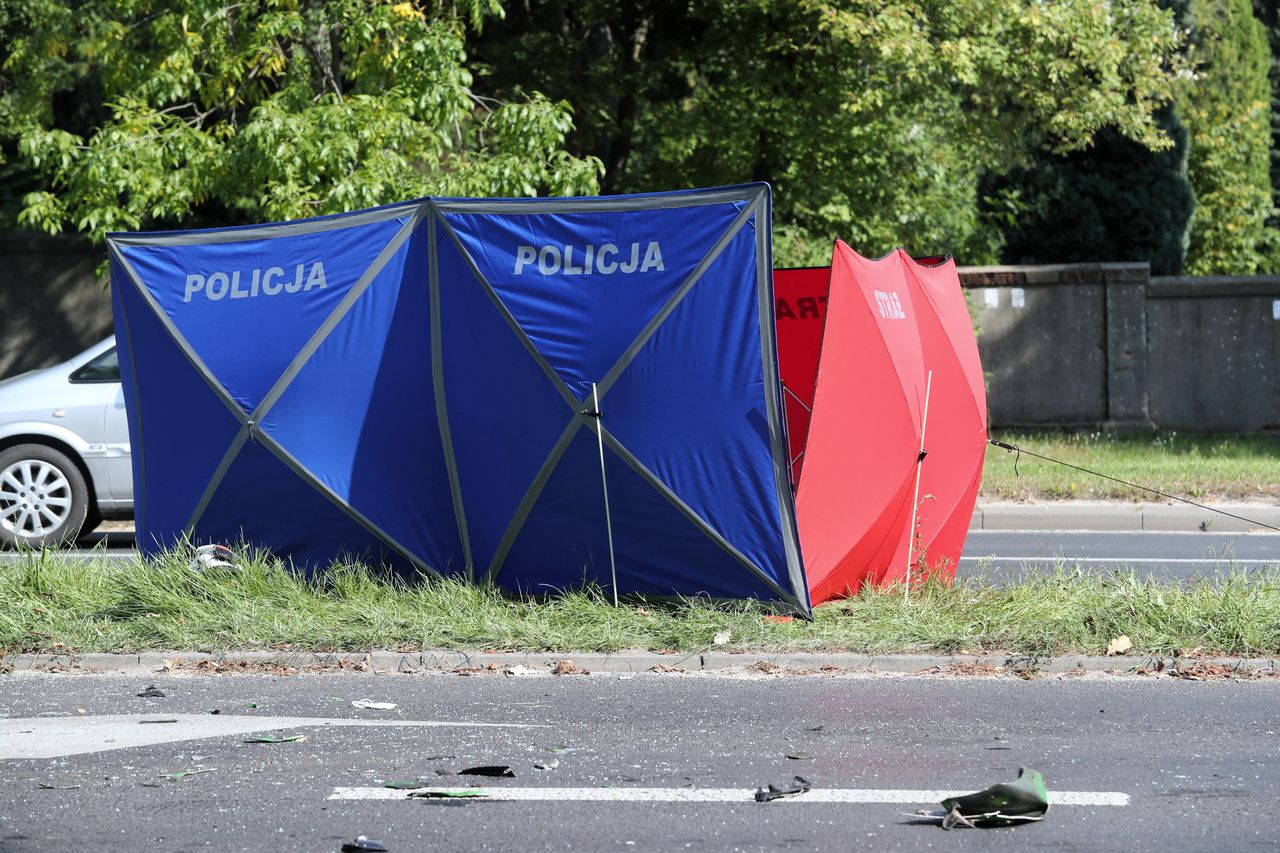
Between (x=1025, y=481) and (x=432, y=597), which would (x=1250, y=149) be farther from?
(x=432, y=597)

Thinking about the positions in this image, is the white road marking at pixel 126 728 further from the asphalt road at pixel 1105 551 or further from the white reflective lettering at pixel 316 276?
the asphalt road at pixel 1105 551

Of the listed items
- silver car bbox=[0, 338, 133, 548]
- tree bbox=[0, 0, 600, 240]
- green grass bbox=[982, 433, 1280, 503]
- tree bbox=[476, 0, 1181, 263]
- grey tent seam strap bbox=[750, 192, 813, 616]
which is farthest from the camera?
tree bbox=[476, 0, 1181, 263]

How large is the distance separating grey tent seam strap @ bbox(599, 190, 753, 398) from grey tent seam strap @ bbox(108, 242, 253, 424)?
218 cm

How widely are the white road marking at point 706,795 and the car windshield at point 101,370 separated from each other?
23.9 ft

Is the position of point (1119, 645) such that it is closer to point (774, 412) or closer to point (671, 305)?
point (774, 412)

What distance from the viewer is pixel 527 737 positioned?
19.9 feet

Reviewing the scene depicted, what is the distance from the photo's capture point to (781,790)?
17.3 feet

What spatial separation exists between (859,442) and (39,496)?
21.5 ft

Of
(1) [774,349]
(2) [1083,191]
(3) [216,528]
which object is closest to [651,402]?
(1) [774,349]

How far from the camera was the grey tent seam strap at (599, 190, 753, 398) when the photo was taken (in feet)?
25.7

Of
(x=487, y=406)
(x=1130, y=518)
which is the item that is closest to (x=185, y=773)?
(x=487, y=406)

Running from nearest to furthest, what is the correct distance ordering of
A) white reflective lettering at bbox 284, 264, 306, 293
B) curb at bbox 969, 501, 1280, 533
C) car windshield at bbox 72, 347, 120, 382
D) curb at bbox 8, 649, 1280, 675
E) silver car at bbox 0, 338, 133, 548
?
curb at bbox 8, 649, 1280, 675, white reflective lettering at bbox 284, 264, 306, 293, silver car at bbox 0, 338, 133, 548, car windshield at bbox 72, 347, 120, 382, curb at bbox 969, 501, 1280, 533

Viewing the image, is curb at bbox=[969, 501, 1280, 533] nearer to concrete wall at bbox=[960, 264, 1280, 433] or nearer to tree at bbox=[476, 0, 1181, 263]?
tree at bbox=[476, 0, 1181, 263]

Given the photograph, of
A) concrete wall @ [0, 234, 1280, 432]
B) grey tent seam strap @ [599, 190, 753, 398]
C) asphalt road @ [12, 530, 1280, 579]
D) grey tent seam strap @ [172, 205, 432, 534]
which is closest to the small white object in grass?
asphalt road @ [12, 530, 1280, 579]
